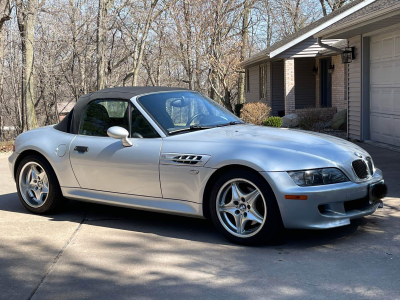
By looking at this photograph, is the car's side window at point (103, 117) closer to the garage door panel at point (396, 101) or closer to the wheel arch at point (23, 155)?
the wheel arch at point (23, 155)

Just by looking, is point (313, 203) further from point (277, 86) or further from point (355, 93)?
point (277, 86)

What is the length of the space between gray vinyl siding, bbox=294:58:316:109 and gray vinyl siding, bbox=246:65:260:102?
332 centimetres

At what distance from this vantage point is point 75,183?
6008mm

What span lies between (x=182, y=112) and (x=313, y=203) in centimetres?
194

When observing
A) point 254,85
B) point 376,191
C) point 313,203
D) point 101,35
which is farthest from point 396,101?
point 254,85

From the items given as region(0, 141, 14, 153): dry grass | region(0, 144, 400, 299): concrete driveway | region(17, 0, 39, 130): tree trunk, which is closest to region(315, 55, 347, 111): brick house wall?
region(17, 0, 39, 130): tree trunk

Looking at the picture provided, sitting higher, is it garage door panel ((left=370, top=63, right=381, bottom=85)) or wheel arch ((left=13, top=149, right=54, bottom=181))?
garage door panel ((left=370, top=63, right=381, bottom=85))

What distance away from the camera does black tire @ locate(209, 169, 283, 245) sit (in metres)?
4.68

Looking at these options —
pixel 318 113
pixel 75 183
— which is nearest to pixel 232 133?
pixel 75 183

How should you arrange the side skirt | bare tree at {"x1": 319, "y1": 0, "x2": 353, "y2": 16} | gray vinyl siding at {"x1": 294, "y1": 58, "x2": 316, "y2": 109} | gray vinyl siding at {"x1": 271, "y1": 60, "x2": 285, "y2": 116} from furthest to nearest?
1. bare tree at {"x1": 319, "y1": 0, "x2": 353, "y2": 16}
2. gray vinyl siding at {"x1": 271, "y1": 60, "x2": 285, "y2": 116}
3. gray vinyl siding at {"x1": 294, "y1": 58, "x2": 316, "y2": 109}
4. the side skirt

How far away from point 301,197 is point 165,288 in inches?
57.4

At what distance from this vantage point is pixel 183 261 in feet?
14.9

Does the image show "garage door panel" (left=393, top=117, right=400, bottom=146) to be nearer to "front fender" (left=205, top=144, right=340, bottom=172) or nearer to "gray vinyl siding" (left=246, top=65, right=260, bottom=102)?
"front fender" (left=205, top=144, right=340, bottom=172)

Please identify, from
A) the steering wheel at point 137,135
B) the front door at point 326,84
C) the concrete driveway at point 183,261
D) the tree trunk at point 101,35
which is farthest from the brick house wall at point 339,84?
the steering wheel at point 137,135
